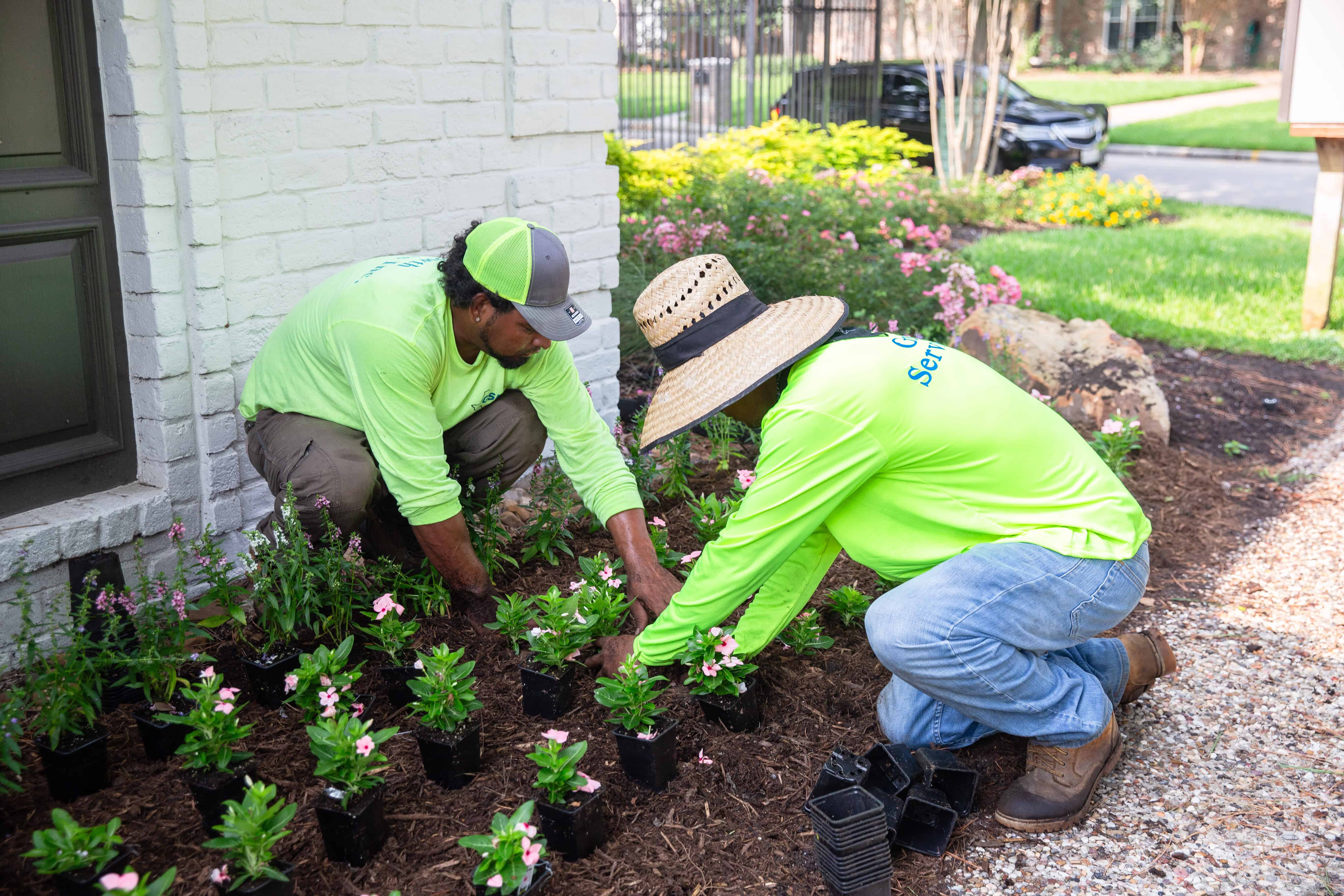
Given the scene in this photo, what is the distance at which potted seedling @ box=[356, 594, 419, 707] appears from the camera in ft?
9.82

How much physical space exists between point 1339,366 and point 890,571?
552cm

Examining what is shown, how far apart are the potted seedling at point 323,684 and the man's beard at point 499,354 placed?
0.91m

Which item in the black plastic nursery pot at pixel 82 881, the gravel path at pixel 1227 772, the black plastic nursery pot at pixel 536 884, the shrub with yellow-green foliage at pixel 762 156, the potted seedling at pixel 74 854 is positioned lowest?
the gravel path at pixel 1227 772

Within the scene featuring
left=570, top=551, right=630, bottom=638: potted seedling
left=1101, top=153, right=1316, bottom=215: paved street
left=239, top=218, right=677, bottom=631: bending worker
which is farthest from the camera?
left=1101, top=153, right=1316, bottom=215: paved street

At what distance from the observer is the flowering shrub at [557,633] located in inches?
118

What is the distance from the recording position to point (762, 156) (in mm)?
10781

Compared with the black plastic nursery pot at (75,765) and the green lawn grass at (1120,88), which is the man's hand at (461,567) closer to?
the black plastic nursery pot at (75,765)

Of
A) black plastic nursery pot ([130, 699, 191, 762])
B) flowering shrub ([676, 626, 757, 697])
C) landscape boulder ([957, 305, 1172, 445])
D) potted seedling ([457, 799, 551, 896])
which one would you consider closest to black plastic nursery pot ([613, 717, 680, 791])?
flowering shrub ([676, 626, 757, 697])

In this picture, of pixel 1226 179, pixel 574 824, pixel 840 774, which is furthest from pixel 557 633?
pixel 1226 179

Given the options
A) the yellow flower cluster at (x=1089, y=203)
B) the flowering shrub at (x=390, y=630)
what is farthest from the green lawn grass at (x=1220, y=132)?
the flowering shrub at (x=390, y=630)

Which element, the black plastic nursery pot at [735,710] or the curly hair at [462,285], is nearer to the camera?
the black plastic nursery pot at [735,710]

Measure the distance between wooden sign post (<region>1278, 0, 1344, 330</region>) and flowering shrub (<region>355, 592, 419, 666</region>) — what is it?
6607 mm

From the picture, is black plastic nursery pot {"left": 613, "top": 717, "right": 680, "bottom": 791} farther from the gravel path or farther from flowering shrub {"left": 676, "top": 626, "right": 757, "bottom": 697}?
the gravel path

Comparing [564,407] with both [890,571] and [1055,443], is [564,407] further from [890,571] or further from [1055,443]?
[1055,443]
